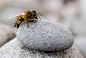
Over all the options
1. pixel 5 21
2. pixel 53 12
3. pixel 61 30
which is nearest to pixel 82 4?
pixel 53 12

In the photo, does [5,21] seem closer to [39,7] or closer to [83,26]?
[39,7]

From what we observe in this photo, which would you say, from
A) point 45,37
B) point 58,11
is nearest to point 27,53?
point 45,37

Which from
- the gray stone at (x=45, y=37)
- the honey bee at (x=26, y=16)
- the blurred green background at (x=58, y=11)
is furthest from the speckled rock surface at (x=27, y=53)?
the blurred green background at (x=58, y=11)

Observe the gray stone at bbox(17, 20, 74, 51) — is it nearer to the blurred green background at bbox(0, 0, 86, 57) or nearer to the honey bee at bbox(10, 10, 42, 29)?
the honey bee at bbox(10, 10, 42, 29)

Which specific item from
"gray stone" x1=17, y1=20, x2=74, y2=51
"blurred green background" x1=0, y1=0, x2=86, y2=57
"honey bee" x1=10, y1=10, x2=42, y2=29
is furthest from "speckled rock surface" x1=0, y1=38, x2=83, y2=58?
"blurred green background" x1=0, y1=0, x2=86, y2=57

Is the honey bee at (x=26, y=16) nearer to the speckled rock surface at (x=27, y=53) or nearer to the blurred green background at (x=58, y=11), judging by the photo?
the speckled rock surface at (x=27, y=53)

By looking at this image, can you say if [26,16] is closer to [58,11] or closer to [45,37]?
[45,37]
